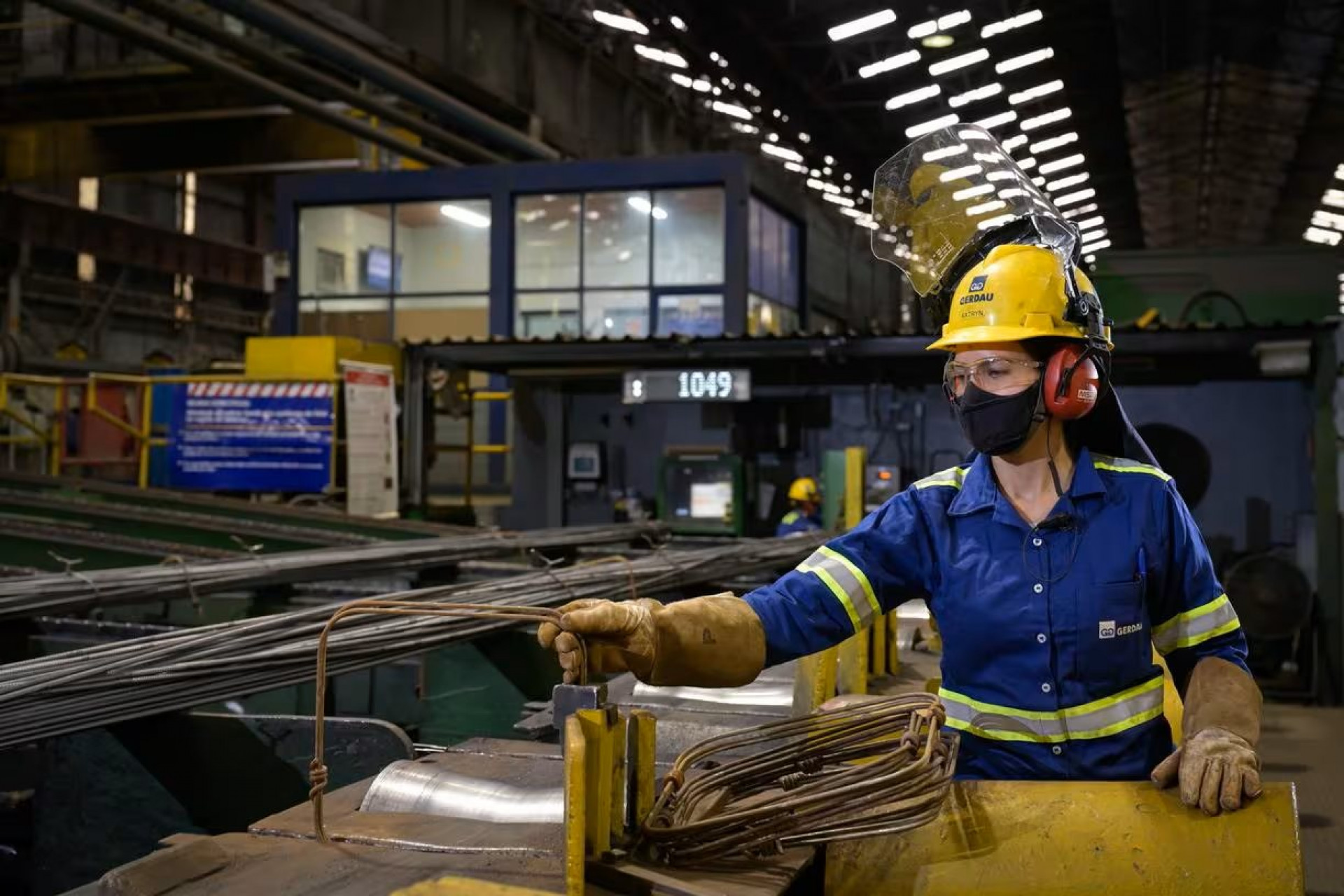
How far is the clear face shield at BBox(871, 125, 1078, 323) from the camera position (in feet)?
9.62

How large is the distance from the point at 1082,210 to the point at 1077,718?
25.1 meters

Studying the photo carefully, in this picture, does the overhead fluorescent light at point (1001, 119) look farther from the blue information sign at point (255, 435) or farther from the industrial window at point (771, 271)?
the blue information sign at point (255, 435)

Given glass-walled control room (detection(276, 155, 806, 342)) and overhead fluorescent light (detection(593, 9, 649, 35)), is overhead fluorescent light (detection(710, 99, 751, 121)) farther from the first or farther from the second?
glass-walled control room (detection(276, 155, 806, 342))

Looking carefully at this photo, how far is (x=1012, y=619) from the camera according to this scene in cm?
227

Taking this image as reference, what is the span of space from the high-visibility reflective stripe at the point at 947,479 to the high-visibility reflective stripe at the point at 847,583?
24cm

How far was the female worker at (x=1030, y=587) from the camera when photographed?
2.24 meters

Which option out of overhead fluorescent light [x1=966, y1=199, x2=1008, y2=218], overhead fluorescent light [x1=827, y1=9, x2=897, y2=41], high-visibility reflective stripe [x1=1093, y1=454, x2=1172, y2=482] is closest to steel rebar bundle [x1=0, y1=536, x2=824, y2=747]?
high-visibility reflective stripe [x1=1093, y1=454, x2=1172, y2=482]

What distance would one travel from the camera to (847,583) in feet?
7.80

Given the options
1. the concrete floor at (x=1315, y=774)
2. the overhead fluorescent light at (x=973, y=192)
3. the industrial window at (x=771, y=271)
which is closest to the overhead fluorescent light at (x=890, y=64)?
the industrial window at (x=771, y=271)

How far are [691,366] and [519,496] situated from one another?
10.8 ft

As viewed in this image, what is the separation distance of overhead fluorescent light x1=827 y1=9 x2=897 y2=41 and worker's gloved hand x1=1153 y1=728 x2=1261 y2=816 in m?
14.2

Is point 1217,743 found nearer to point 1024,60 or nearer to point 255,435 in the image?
point 255,435

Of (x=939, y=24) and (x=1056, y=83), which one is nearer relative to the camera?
(x=939, y=24)

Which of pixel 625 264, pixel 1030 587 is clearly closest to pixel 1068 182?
pixel 625 264
